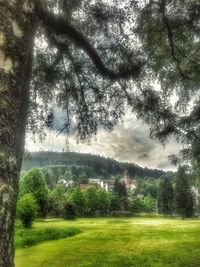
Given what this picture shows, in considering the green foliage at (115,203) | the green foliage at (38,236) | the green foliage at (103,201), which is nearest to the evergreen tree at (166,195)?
the green foliage at (115,203)

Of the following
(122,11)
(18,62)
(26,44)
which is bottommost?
(18,62)

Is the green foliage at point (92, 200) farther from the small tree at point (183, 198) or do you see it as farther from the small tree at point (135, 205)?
the small tree at point (183, 198)

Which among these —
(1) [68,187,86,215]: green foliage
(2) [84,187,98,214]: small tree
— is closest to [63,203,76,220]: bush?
(1) [68,187,86,215]: green foliage

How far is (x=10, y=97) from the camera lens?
7.91 feet

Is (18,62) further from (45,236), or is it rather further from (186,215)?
(186,215)

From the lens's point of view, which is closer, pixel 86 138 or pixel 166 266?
pixel 86 138

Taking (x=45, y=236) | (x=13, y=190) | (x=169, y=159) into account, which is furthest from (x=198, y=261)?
(x=45, y=236)

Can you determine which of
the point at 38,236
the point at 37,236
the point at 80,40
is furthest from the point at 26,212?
the point at 80,40

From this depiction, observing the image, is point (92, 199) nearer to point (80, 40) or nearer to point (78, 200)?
point (78, 200)

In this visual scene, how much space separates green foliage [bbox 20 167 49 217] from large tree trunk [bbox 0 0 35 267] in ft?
177

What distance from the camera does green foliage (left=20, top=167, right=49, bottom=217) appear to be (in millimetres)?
55656

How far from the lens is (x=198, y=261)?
12.3m

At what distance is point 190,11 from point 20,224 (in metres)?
33.2

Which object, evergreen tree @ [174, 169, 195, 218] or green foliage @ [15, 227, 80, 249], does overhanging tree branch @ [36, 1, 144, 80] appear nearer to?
green foliage @ [15, 227, 80, 249]
